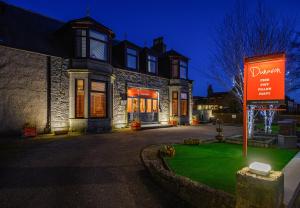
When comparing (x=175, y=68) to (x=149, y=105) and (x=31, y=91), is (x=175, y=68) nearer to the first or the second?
(x=149, y=105)

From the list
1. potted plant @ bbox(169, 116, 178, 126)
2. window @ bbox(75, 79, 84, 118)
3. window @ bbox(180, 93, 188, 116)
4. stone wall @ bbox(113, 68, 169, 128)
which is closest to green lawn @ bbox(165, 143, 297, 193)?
window @ bbox(75, 79, 84, 118)

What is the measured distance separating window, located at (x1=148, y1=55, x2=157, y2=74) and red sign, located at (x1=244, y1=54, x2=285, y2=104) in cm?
1628

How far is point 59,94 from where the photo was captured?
1502 centimetres

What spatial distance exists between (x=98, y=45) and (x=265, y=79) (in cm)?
1348

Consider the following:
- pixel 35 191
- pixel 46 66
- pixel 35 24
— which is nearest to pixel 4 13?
pixel 35 24

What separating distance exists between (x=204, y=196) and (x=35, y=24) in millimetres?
17734

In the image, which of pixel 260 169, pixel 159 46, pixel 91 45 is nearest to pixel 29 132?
pixel 91 45

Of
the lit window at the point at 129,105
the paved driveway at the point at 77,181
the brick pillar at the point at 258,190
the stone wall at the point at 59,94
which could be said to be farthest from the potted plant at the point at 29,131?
the brick pillar at the point at 258,190

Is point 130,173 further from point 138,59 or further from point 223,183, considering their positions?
point 138,59

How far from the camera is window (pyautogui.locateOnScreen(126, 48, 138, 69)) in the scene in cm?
1988

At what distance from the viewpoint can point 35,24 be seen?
16.2 m

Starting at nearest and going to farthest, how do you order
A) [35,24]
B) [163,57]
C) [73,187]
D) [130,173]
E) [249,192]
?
[249,192] → [73,187] → [130,173] → [35,24] → [163,57]

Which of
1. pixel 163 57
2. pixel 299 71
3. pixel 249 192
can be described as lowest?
pixel 249 192

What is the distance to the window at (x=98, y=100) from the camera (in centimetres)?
1592
